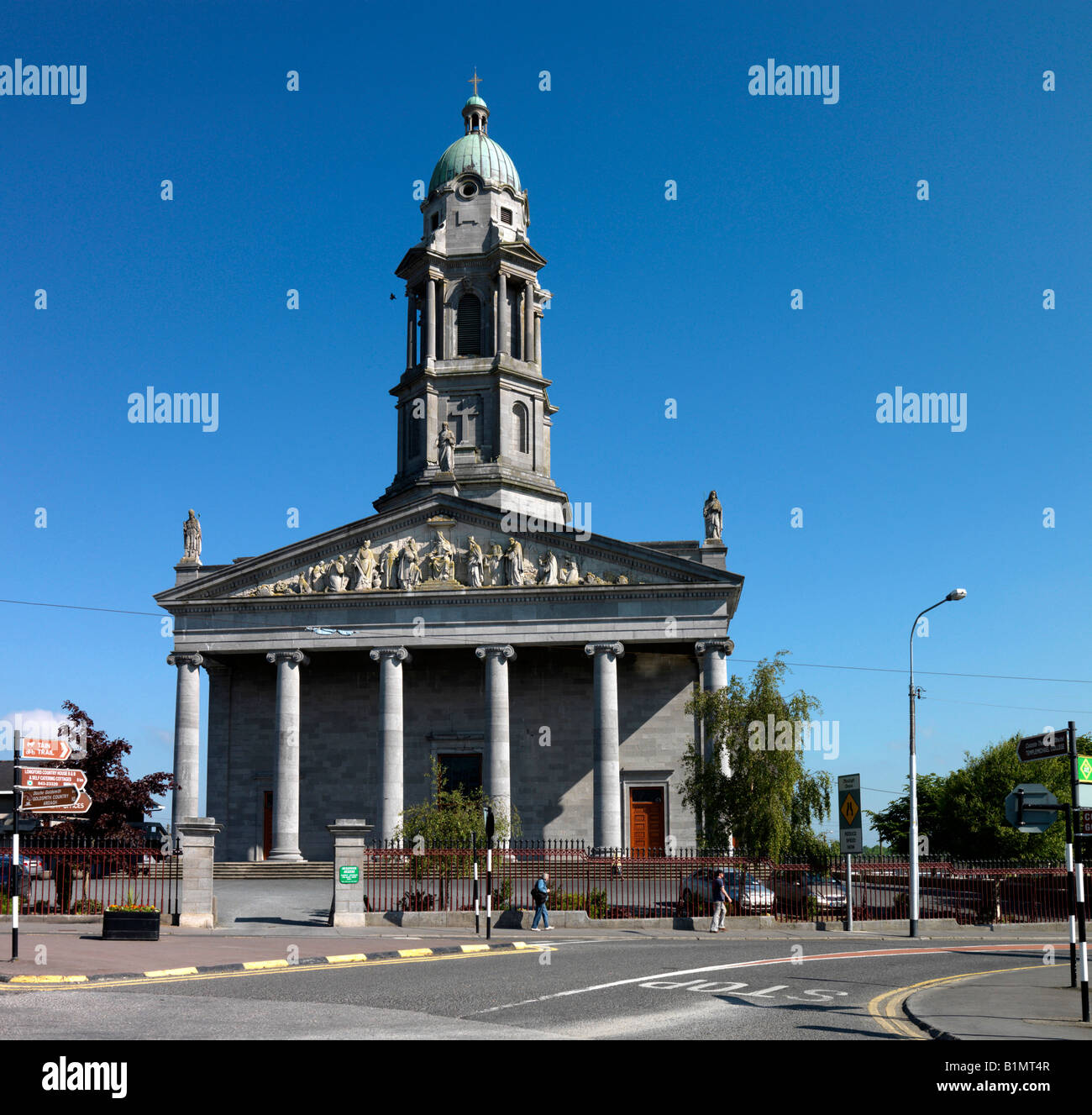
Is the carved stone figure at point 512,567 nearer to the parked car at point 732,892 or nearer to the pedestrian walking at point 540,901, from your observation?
the parked car at point 732,892

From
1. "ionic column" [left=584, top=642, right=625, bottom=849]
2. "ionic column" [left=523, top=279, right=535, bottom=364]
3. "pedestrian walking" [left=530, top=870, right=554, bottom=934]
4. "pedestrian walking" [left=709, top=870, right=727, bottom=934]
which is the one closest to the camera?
"pedestrian walking" [left=530, top=870, right=554, bottom=934]

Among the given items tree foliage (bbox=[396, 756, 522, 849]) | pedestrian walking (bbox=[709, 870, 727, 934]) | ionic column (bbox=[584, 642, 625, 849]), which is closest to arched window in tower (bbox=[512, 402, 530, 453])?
ionic column (bbox=[584, 642, 625, 849])

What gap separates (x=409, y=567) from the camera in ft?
175

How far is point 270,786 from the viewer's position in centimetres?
5681

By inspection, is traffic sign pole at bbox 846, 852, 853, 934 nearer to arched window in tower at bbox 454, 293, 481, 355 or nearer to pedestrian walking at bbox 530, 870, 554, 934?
pedestrian walking at bbox 530, 870, 554, 934

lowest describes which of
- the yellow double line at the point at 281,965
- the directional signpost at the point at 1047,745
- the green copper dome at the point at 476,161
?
the yellow double line at the point at 281,965

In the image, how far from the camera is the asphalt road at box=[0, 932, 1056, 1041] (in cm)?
1438

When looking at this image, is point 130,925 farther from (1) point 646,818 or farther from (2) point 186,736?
(1) point 646,818

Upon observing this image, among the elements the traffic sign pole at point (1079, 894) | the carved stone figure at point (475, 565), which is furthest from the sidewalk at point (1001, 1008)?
the carved stone figure at point (475, 565)

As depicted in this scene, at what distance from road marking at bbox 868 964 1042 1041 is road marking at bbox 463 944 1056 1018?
3.27m

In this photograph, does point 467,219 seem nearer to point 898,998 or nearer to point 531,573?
point 531,573

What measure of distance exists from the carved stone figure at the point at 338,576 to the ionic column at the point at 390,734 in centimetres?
310

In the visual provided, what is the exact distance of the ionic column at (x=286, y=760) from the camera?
169 ft
